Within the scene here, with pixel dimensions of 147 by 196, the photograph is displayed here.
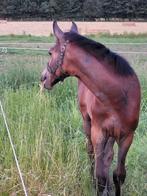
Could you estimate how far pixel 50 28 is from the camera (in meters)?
23.6

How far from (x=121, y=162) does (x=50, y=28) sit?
64.7ft

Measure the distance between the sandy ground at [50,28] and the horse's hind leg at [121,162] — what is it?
1911cm

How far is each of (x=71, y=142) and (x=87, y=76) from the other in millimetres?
1002

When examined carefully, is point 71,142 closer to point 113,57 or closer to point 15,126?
point 15,126

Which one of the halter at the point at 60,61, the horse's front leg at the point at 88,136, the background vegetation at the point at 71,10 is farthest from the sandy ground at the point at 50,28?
the halter at the point at 60,61

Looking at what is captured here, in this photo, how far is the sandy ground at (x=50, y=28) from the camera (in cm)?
2350

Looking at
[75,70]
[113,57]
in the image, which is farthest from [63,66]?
[113,57]

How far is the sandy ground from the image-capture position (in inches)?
925

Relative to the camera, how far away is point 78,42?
4.07 m

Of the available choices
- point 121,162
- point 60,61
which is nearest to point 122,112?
point 121,162

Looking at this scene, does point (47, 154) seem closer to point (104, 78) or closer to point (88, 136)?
point (88, 136)

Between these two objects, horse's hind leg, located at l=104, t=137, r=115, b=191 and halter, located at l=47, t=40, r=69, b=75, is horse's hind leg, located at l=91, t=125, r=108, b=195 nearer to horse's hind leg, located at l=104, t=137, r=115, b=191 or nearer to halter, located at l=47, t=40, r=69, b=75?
horse's hind leg, located at l=104, t=137, r=115, b=191

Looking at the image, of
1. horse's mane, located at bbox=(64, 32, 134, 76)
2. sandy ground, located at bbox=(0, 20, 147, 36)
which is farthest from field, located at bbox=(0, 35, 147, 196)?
sandy ground, located at bbox=(0, 20, 147, 36)

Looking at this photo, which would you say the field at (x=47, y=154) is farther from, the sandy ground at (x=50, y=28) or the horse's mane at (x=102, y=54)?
the sandy ground at (x=50, y=28)
